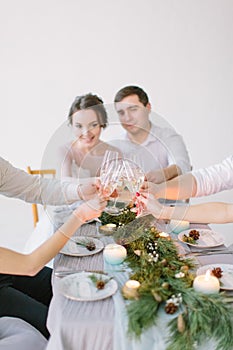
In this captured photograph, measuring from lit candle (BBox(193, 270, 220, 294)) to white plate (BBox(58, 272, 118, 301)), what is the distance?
0.61 feet

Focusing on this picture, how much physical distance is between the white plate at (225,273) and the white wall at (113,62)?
1.85 meters

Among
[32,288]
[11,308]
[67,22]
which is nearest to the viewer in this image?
[11,308]

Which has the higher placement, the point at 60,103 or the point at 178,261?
the point at 60,103

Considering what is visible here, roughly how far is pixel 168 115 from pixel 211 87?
339mm

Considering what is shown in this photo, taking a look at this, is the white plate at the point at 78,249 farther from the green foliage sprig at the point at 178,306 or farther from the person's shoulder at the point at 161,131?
the person's shoulder at the point at 161,131

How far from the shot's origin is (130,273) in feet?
3.57

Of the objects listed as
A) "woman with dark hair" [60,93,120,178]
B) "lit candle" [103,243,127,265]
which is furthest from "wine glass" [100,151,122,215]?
"lit candle" [103,243,127,265]

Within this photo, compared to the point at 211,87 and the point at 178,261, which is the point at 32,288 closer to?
the point at 178,261

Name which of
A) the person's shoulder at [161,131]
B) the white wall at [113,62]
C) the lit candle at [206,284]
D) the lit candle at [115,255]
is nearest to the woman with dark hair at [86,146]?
the person's shoulder at [161,131]

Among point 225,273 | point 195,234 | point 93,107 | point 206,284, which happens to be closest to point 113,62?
point 195,234

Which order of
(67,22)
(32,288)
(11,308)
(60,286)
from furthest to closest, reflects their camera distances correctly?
(67,22)
(32,288)
(11,308)
(60,286)

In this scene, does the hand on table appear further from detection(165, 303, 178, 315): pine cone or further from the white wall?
the white wall

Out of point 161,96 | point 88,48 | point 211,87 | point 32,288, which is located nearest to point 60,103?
point 88,48

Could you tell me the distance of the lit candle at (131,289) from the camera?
3.08 ft
